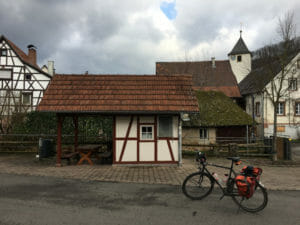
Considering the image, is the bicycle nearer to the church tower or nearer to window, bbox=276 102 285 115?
window, bbox=276 102 285 115

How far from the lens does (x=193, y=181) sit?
562 centimetres

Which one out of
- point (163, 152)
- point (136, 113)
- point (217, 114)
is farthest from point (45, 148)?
point (217, 114)

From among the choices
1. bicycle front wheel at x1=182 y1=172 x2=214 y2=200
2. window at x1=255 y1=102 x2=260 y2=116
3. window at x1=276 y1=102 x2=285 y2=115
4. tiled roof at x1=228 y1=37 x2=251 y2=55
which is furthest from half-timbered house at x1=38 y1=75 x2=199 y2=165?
tiled roof at x1=228 y1=37 x2=251 y2=55

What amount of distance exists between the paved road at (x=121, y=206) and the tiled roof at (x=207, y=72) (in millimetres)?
24937

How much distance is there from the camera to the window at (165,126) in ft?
33.0

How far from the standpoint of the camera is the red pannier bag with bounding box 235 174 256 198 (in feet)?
15.9

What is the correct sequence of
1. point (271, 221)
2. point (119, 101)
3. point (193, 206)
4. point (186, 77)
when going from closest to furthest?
1. point (271, 221)
2. point (193, 206)
3. point (119, 101)
4. point (186, 77)

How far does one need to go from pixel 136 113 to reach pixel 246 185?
5.67 m

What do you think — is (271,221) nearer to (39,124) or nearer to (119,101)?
(119,101)

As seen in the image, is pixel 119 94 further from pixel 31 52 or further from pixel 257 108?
pixel 31 52

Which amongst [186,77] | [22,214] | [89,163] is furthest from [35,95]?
[22,214]

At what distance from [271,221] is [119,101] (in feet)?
22.9

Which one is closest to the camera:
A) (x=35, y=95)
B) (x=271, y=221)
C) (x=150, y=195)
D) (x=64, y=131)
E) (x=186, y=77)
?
(x=271, y=221)

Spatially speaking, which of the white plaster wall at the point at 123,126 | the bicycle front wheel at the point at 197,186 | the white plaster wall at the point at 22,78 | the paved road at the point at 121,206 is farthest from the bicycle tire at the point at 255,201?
the white plaster wall at the point at 22,78
